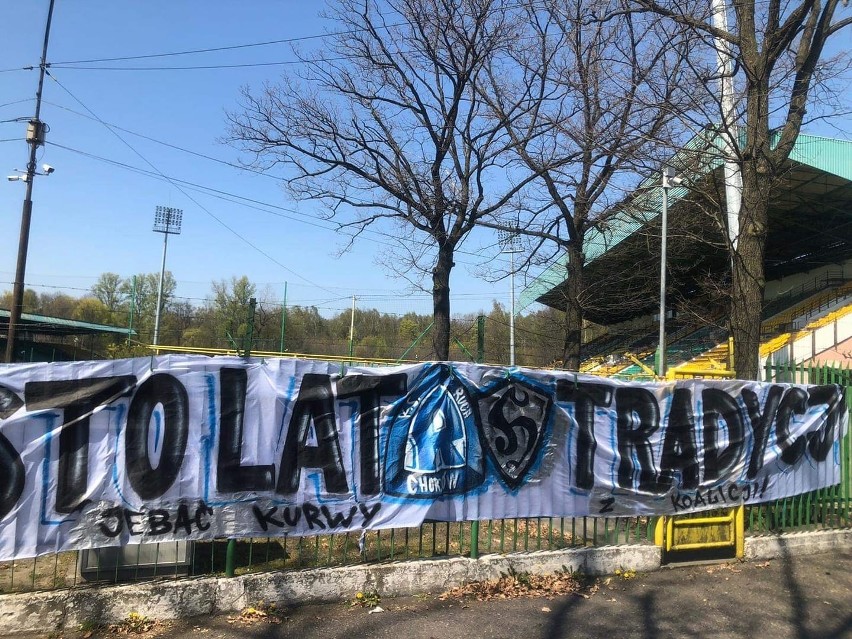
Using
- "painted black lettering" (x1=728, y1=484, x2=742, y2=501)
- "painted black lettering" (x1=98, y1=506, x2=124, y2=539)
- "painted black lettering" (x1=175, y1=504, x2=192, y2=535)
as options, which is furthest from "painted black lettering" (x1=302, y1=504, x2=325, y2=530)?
"painted black lettering" (x1=728, y1=484, x2=742, y2=501)

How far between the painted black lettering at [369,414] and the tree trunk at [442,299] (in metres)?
10.1

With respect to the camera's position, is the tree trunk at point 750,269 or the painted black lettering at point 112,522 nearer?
the painted black lettering at point 112,522

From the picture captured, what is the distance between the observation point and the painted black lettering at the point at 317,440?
5.38 meters

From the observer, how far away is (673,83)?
9664 mm

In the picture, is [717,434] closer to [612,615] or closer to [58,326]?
[612,615]

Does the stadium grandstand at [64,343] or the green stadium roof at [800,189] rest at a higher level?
the green stadium roof at [800,189]

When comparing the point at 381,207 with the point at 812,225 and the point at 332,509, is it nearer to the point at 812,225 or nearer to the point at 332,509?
the point at 332,509

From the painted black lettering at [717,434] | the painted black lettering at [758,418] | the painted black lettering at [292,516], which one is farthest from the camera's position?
the painted black lettering at [758,418]

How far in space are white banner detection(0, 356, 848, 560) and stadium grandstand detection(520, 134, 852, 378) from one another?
5.63 metres

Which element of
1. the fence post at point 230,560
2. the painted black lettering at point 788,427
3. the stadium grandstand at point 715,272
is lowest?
the fence post at point 230,560

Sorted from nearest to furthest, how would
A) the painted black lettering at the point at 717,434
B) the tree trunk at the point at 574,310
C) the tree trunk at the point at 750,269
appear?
the painted black lettering at the point at 717,434, the tree trunk at the point at 750,269, the tree trunk at the point at 574,310

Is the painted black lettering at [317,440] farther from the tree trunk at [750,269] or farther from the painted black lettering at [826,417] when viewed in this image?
the painted black lettering at [826,417]

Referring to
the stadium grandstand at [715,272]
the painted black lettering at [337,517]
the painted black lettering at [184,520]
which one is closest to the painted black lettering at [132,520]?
the painted black lettering at [184,520]

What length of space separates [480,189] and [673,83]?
7028 mm
